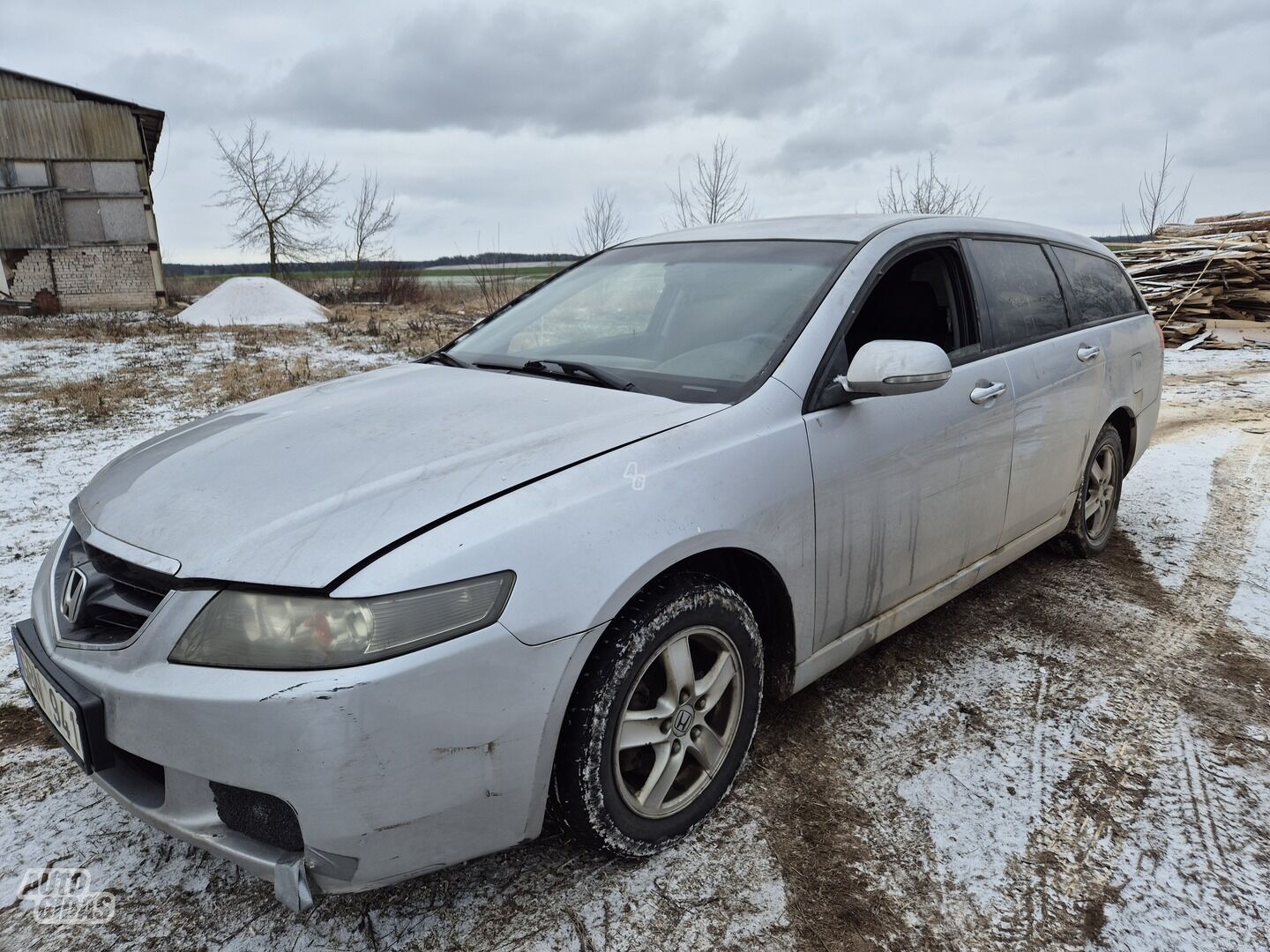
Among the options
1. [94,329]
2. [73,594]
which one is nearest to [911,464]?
[73,594]

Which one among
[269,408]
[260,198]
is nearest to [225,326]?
[269,408]

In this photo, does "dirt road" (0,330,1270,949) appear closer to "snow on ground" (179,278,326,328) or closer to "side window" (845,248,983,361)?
"side window" (845,248,983,361)

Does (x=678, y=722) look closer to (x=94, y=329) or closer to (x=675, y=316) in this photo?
(x=675, y=316)

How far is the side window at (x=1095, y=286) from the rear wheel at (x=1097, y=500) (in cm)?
57

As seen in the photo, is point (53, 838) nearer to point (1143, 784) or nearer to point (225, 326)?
point (1143, 784)

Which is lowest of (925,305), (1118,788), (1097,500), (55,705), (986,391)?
(1118,788)

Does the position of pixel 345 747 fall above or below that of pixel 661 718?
above

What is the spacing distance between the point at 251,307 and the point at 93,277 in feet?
23.6

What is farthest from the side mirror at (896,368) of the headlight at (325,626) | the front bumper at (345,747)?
the headlight at (325,626)

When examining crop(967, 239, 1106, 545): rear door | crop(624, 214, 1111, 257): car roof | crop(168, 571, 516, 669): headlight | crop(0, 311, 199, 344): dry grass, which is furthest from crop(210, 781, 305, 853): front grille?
crop(0, 311, 199, 344): dry grass

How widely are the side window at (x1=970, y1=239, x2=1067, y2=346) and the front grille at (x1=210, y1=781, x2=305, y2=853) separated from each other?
2.81m

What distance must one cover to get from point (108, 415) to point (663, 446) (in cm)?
715

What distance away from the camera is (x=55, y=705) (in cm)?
182

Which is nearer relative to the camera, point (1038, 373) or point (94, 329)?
point (1038, 373)
